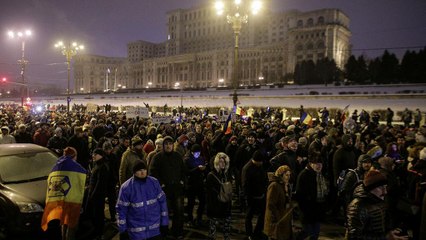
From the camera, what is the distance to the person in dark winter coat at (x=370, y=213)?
3.78 m

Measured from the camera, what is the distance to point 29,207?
5840 mm

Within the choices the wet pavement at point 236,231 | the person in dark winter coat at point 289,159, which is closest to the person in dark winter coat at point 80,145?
the wet pavement at point 236,231

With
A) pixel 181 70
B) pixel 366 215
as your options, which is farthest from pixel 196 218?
pixel 181 70

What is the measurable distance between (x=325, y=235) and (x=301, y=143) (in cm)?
246

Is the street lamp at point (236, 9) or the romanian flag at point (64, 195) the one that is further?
the street lamp at point (236, 9)

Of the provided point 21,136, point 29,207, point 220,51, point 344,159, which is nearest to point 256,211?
point 344,159

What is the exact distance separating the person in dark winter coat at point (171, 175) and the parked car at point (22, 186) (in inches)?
79.8

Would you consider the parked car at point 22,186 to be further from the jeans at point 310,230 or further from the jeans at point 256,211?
the jeans at point 310,230

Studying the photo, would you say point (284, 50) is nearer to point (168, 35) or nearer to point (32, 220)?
point (168, 35)

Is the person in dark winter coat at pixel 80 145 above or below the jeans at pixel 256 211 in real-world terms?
above

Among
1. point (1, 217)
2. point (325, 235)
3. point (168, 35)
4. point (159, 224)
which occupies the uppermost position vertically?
point (168, 35)

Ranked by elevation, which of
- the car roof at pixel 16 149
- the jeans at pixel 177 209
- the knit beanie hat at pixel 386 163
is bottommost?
the jeans at pixel 177 209

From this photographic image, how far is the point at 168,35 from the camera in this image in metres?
150

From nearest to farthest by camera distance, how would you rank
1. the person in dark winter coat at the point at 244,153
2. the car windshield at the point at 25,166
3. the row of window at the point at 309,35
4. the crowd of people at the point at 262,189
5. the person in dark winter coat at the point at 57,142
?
the crowd of people at the point at 262,189, the car windshield at the point at 25,166, the person in dark winter coat at the point at 244,153, the person in dark winter coat at the point at 57,142, the row of window at the point at 309,35
